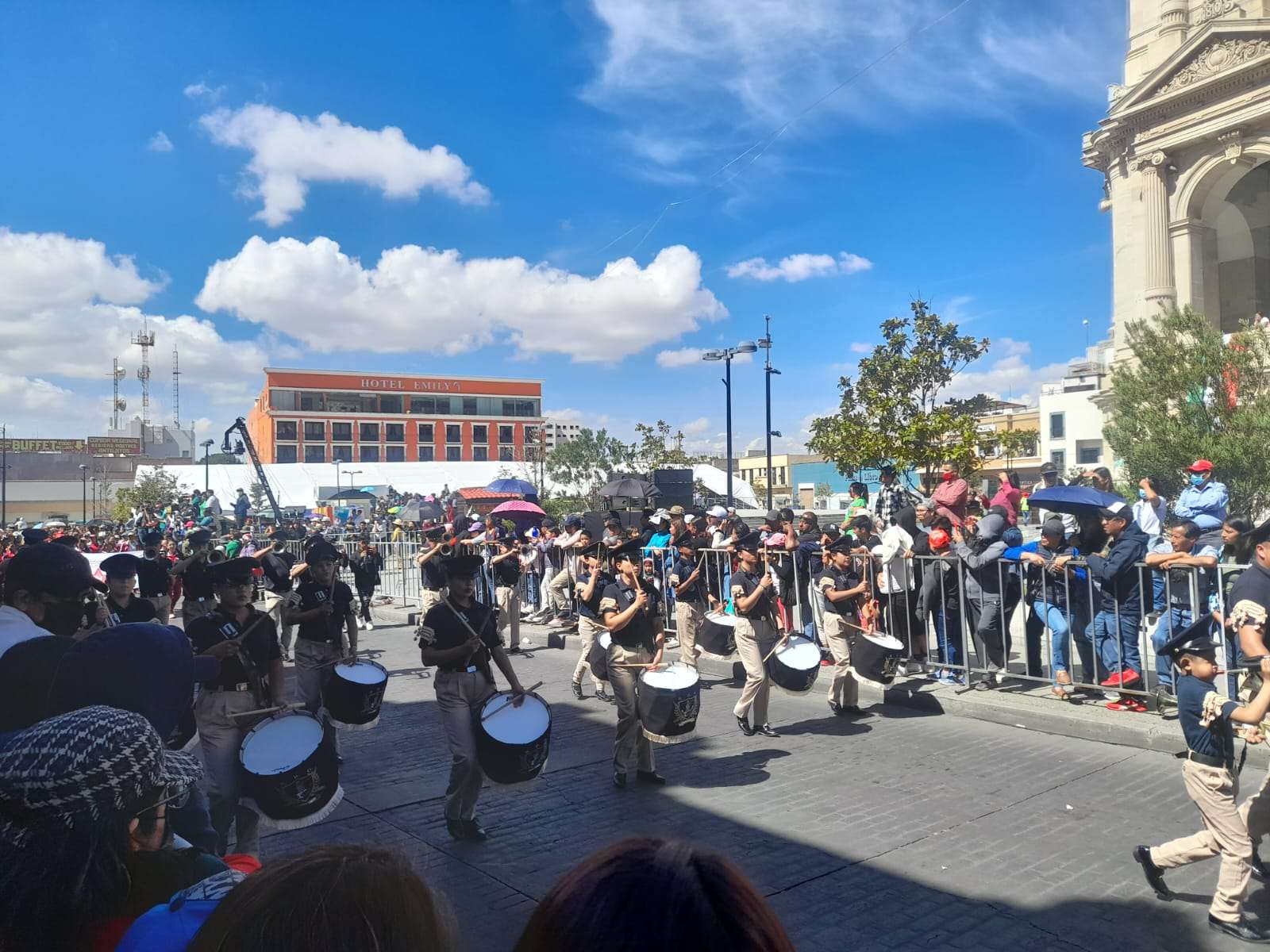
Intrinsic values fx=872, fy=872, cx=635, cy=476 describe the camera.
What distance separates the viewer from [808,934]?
4516 millimetres

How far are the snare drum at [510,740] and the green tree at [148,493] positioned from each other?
176ft

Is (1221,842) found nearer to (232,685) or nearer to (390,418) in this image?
(232,685)

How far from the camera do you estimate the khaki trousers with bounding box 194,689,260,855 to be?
5.34 meters

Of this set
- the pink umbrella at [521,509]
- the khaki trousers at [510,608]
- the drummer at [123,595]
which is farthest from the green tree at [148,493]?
the drummer at [123,595]

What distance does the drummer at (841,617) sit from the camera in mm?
8891

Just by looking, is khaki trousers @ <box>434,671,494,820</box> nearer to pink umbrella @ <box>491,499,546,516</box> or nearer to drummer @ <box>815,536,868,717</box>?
drummer @ <box>815,536,868,717</box>

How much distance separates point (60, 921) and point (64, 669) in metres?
1.59

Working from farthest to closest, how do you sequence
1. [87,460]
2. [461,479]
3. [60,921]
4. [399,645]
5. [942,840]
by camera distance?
[87,460] → [461,479] → [399,645] → [942,840] → [60,921]

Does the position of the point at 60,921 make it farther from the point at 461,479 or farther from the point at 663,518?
the point at 461,479

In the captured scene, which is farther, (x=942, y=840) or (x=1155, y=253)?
(x=1155, y=253)

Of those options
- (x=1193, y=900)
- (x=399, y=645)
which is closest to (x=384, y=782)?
(x=1193, y=900)

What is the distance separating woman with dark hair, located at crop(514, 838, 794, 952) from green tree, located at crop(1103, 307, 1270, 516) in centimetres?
1805

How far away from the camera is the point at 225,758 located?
5426 mm

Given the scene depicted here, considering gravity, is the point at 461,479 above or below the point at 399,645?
above
